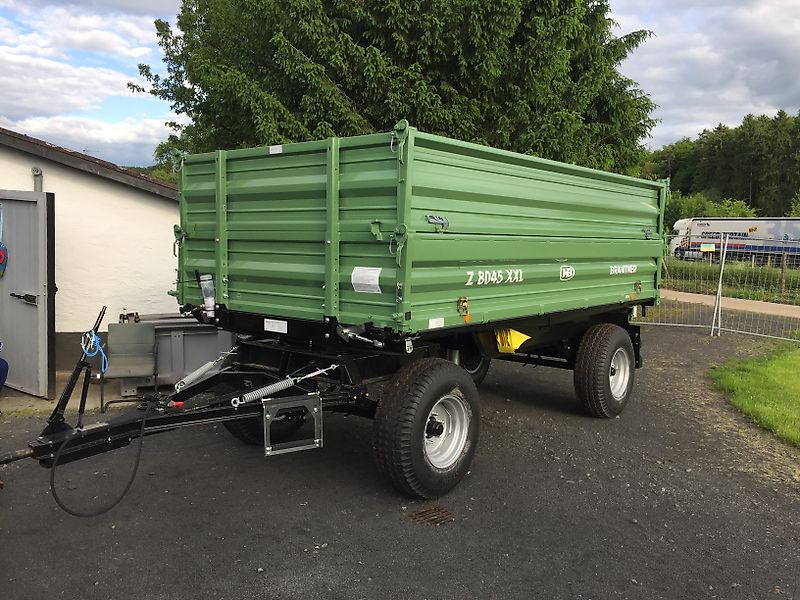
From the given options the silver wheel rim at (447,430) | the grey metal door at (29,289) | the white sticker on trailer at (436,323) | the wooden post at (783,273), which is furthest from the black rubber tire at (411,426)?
the wooden post at (783,273)

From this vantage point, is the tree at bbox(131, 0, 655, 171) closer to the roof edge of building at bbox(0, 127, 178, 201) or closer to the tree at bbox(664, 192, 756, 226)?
the roof edge of building at bbox(0, 127, 178, 201)

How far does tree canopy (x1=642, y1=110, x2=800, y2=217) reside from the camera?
57219 millimetres

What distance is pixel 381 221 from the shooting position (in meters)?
3.99

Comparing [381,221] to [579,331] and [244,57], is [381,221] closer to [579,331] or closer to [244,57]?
[579,331]

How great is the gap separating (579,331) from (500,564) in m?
3.65

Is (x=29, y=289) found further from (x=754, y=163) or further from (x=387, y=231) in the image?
(x=754, y=163)

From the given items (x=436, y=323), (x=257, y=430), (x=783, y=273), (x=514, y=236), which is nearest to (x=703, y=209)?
(x=783, y=273)

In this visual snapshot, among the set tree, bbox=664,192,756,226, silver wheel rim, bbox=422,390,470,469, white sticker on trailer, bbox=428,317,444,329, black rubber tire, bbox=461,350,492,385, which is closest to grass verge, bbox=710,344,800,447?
black rubber tire, bbox=461,350,492,385

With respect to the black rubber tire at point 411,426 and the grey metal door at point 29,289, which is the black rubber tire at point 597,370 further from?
the grey metal door at point 29,289

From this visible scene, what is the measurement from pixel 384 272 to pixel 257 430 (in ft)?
7.49

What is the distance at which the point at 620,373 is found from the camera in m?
7.10

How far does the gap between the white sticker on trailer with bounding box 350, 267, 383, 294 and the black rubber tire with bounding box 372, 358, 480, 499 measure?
0.70 m

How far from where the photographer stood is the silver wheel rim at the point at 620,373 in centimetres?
698

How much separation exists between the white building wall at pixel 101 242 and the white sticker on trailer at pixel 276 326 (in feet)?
14.8
